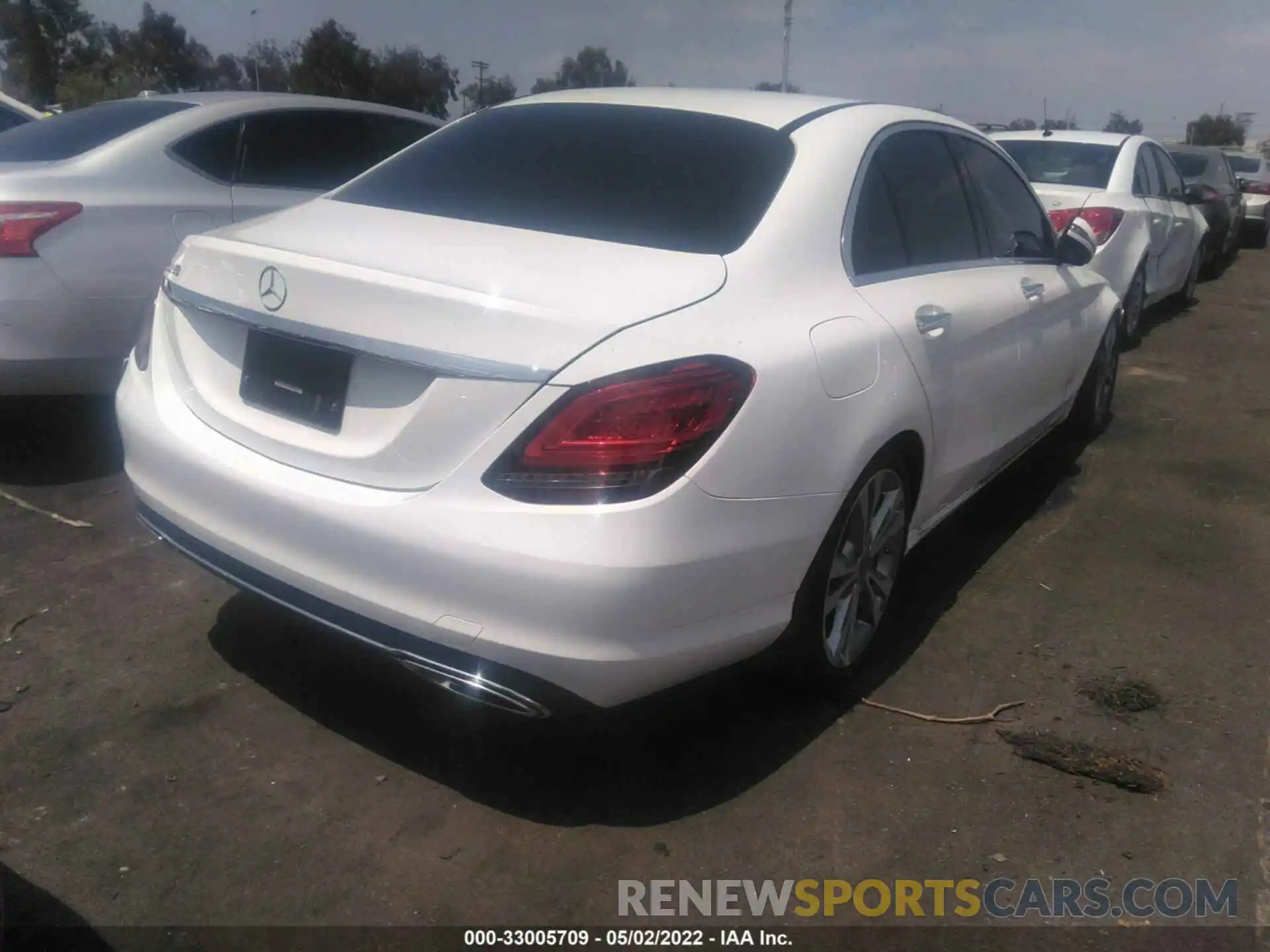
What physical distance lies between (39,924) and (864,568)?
85.9 inches

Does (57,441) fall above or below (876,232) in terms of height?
below

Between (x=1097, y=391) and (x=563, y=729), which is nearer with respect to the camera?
(x=563, y=729)

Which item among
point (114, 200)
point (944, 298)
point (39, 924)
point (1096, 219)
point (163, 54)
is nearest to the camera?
point (39, 924)

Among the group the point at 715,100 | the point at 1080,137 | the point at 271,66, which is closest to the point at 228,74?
the point at 271,66

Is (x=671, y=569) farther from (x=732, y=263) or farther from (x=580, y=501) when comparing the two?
(x=732, y=263)

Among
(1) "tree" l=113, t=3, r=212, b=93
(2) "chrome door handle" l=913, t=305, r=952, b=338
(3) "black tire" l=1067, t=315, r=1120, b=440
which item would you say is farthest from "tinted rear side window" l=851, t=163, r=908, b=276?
(1) "tree" l=113, t=3, r=212, b=93

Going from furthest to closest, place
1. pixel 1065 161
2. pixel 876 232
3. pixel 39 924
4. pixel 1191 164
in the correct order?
pixel 1191 164 → pixel 1065 161 → pixel 876 232 → pixel 39 924

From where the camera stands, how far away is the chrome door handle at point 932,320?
10.6 feet

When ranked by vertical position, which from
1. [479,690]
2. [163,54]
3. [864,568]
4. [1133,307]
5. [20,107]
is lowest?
[163,54]

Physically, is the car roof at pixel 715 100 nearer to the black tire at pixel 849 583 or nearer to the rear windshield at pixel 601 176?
the rear windshield at pixel 601 176

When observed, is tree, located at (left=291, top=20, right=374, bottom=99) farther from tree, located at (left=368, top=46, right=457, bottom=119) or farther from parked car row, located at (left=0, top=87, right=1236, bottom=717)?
parked car row, located at (left=0, top=87, right=1236, bottom=717)

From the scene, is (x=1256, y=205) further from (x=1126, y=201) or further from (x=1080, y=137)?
(x=1126, y=201)

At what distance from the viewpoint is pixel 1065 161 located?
8320 millimetres

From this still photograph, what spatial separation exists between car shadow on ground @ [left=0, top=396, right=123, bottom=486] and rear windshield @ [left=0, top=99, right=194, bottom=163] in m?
1.16
